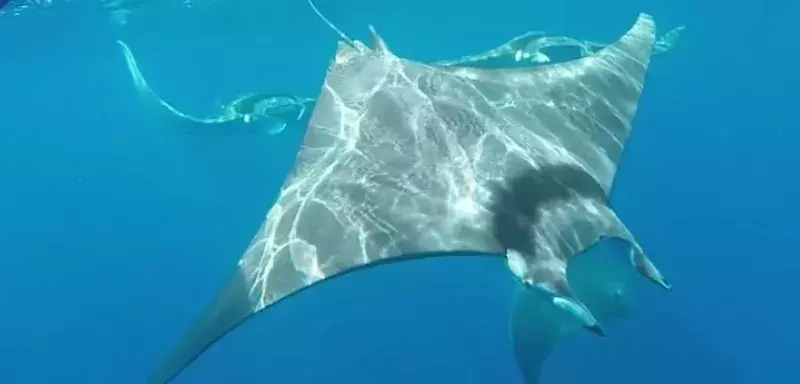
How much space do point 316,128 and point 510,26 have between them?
15.4 m

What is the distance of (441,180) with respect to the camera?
14.6 feet

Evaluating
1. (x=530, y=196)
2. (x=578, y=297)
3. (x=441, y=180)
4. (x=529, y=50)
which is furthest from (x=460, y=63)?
(x=530, y=196)

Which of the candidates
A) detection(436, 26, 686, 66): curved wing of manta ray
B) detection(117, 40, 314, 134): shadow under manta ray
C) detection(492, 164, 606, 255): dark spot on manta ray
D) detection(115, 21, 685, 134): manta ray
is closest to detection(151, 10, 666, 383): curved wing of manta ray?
detection(492, 164, 606, 255): dark spot on manta ray

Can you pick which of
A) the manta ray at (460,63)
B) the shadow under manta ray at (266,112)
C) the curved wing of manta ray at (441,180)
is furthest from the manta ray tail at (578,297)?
the shadow under manta ray at (266,112)

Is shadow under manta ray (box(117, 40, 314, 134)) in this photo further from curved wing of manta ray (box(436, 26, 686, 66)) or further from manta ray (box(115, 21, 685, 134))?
curved wing of manta ray (box(436, 26, 686, 66))

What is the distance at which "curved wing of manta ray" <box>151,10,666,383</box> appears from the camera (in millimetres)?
3801

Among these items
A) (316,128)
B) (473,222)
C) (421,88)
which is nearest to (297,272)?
(473,222)

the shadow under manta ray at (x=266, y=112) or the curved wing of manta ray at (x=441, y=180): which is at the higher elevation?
the curved wing of manta ray at (x=441, y=180)

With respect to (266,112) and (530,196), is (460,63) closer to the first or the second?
(266,112)

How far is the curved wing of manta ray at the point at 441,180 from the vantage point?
3801 millimetres

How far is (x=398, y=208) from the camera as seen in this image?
4195mm

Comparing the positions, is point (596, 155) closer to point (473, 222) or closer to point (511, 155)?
point (511, 155)

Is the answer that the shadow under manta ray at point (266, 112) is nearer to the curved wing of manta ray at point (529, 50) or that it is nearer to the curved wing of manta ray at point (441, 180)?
the curved wing of manta ray at point (529, 50)

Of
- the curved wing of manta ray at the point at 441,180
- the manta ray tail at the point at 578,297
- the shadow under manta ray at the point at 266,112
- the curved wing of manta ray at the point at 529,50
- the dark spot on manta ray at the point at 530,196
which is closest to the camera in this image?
the curved wing of manta ray at the point at 441,180
